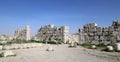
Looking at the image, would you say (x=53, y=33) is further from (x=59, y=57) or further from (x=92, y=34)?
(x=59, y=57)

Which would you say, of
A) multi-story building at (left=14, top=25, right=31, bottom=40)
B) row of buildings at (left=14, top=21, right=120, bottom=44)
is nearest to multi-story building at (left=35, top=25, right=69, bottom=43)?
row of buildings at (left=14, top=21, right=120, bottom=44)

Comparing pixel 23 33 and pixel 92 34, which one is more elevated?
pixel 23 33

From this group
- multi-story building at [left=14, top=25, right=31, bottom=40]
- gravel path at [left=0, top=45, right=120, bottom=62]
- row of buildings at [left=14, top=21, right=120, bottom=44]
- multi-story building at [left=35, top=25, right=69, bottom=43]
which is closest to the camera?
gravel path at [left=0, top=45, right=120, bottom=62]

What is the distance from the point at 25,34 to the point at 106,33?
20890 mm

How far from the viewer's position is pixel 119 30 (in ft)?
62.8

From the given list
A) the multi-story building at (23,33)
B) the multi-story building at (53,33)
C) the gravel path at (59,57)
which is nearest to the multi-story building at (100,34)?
the multi-story building at (53,33)

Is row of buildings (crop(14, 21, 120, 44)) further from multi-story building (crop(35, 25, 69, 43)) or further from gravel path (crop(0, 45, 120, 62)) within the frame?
gravel path (crop(0, 45, 120, 62))

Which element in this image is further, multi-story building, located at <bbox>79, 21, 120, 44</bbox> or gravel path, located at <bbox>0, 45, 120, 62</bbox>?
multi-story building, located at <bbox>79, 21, 120, 44</bbox>

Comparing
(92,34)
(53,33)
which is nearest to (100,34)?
(92,34)

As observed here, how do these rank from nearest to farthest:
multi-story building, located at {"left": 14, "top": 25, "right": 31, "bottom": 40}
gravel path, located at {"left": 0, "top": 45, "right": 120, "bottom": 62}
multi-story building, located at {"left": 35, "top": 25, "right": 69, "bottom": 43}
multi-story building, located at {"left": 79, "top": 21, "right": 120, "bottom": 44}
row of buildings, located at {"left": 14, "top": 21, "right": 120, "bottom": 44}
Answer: gravel path, located at {"left": 0, "top": 45, "right": 120, "bottom": 62}, multi-story building, located at {"left": 79, "top": 21, "right": 120, "bottom": 44}, row of buildings, located at {"left": 14, "top": 21, "right": 120, "bottom": 44}, multi-story building, located at {"left": 35, "top": 25, "right": 69, "bottom": 43}, multi-story building, located at {"left": 14, "top": 25, "right": 31, "bottom": 40}

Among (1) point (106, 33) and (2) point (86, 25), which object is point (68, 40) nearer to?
(2) point (86, 25)

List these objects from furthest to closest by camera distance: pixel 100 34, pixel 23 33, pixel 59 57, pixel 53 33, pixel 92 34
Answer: pixel 23 33, pixel 53 33, pixel 92 34, pixel 100 34, pixel 59 57

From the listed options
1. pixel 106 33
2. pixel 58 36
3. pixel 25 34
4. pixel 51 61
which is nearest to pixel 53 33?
pixel 58 36

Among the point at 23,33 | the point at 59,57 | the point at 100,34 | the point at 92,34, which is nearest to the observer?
the point at 59,57
